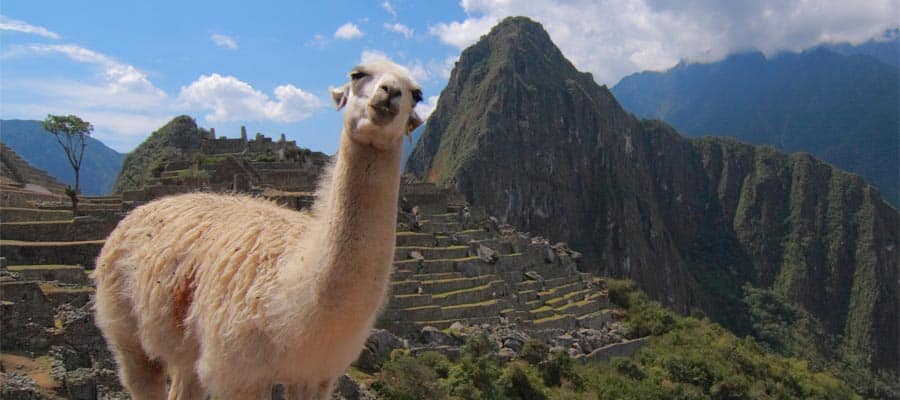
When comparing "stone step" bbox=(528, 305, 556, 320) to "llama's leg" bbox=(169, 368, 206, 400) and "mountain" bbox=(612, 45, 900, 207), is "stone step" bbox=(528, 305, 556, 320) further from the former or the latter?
"mountain" bbox=(612, 45, 900, 207)

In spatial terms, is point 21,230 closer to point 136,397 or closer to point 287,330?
point 136,397

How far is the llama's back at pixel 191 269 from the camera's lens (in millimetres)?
2189

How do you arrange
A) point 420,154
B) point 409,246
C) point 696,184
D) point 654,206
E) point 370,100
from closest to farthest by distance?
1. point 370,100
2. point 409,246
3. point 420,154
4. point 654,206
5. point 696,184

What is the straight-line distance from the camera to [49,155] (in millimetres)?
69000

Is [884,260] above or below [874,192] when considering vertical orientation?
below

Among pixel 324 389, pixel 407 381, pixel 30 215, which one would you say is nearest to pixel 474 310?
pixel 407 381

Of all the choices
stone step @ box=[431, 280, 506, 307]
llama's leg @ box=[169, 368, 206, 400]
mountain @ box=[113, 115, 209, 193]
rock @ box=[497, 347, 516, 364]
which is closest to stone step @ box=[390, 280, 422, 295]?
stone step @ box=[431, 280, 506, 307]

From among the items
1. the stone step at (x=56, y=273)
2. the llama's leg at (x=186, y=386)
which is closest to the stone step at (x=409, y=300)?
the stone step at (x=56, y=273)

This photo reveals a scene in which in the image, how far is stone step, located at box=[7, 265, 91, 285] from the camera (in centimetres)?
924

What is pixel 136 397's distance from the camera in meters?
2.81

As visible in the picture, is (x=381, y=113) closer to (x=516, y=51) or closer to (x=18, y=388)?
(x=18, y=388)

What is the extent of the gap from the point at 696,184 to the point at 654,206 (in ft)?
47.9

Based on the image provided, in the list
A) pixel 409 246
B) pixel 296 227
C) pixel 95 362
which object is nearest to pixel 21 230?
pixel 95 362

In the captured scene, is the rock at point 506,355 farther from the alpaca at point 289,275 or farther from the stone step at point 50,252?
the alpaca at point 289,275
